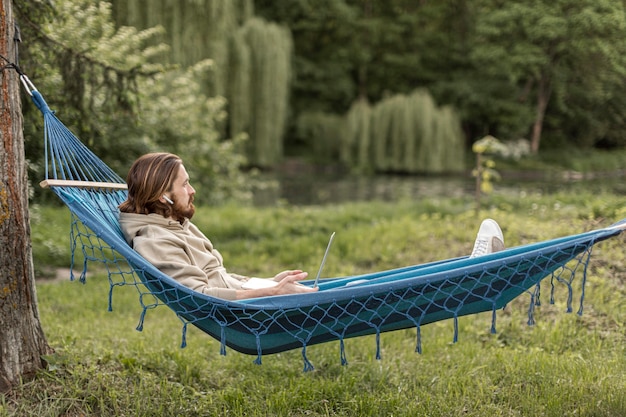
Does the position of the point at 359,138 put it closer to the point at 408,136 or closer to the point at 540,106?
the point at 408,136

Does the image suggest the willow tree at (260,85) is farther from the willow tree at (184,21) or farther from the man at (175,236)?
the man at (175,236)

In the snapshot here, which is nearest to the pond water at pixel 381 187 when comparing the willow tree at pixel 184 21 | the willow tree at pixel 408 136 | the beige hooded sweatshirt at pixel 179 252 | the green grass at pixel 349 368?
the willow tree at pixel 408 136

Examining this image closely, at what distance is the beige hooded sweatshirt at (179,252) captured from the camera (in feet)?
6.57

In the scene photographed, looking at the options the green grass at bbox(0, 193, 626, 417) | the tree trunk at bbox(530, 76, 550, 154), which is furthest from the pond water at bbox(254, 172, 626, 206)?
the green grass at bbox(0, 193, 626, 417)

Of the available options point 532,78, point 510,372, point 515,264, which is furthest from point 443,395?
point 532,78

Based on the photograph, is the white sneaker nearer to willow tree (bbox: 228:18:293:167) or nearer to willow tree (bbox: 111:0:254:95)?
willow tree (bbox: 111:0:254:95)

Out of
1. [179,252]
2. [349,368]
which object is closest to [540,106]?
[349,368]

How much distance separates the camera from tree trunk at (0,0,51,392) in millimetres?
2012

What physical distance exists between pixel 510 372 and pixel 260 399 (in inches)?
41.0

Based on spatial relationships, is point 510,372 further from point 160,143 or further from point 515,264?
point 160,143

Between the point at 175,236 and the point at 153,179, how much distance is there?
21 cm

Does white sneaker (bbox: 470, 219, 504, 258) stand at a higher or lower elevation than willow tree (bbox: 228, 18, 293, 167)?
lower

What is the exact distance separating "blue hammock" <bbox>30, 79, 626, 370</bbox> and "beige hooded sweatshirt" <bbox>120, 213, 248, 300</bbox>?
6 centimetres

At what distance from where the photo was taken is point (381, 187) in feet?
44.7
